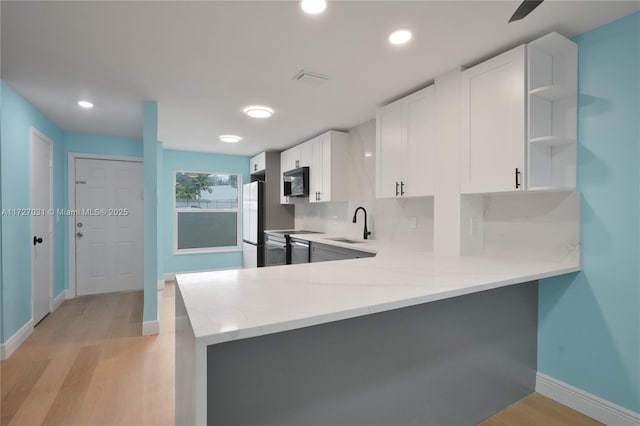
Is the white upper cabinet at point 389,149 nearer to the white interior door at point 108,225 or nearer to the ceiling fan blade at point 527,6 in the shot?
the ceiling fan blade at point 527,6

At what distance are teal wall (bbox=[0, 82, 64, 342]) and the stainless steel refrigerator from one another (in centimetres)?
286

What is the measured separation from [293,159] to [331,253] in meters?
2.14

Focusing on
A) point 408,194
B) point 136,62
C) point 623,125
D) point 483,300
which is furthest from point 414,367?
point 136,62

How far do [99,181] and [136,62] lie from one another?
3.15 meters

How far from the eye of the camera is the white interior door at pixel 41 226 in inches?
133

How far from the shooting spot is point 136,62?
2326 millimetres

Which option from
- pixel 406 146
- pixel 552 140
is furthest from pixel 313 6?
pixel 552 140

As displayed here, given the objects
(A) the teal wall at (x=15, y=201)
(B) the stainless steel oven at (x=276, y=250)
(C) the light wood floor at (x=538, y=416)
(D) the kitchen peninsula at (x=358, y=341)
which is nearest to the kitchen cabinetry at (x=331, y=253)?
(B) the stainless steel oven at (x=276, y=250)

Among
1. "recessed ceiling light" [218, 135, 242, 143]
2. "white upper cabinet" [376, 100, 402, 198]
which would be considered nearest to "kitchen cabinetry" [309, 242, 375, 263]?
"white upper cabinet" [376, 100, 402, 198]

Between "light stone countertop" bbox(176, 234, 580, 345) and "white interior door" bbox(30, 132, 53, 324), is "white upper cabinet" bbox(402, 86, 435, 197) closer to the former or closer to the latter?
"light stone countertop" bbox(176, 234, 580, 345)

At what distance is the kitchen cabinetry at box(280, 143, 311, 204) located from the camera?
4.69 metres

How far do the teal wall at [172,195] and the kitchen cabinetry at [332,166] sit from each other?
2.46 meters

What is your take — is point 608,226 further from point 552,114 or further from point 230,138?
point 230,138

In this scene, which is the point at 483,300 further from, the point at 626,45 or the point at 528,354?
the point at 626,45
